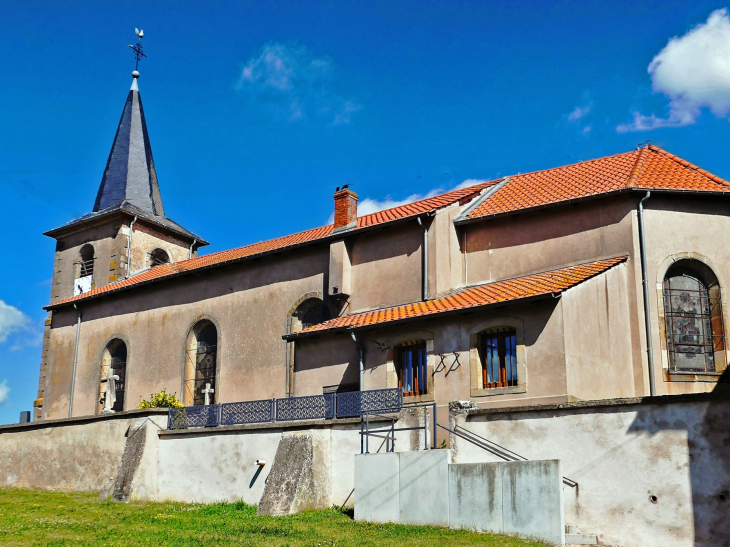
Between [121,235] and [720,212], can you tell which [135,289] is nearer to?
[121,235]

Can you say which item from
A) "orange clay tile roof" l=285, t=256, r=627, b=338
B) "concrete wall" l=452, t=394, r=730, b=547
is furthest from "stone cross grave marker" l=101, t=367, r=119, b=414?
"concrete wall" l=452, t=394, r=730, b=547

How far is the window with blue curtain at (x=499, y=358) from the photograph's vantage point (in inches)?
701

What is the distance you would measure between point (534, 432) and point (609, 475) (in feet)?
5.30

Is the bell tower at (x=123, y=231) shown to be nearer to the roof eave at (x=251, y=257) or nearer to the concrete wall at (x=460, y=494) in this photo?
the roof eave at (x=251, y=257)

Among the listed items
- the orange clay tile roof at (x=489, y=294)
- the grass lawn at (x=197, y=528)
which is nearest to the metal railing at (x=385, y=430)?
the grass lawn at (x=197, y=528)

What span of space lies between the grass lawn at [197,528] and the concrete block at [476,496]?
0.92ft

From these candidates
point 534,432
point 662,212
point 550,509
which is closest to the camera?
point 550,509

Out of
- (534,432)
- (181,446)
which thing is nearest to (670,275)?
(534,432)

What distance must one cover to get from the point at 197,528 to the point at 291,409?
443cm

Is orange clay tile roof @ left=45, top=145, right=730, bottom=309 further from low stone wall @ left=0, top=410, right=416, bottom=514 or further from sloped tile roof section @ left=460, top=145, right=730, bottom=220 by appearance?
low stone wall @ left=0, top=410, right=416, bottom=514

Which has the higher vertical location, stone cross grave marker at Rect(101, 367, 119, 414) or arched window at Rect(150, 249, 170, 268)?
arched window at Rect(150, 249, 170, 268)

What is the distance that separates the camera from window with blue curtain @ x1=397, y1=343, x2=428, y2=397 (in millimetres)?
19344

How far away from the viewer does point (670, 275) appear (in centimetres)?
1914

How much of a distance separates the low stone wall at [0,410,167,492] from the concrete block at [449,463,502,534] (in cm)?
993
